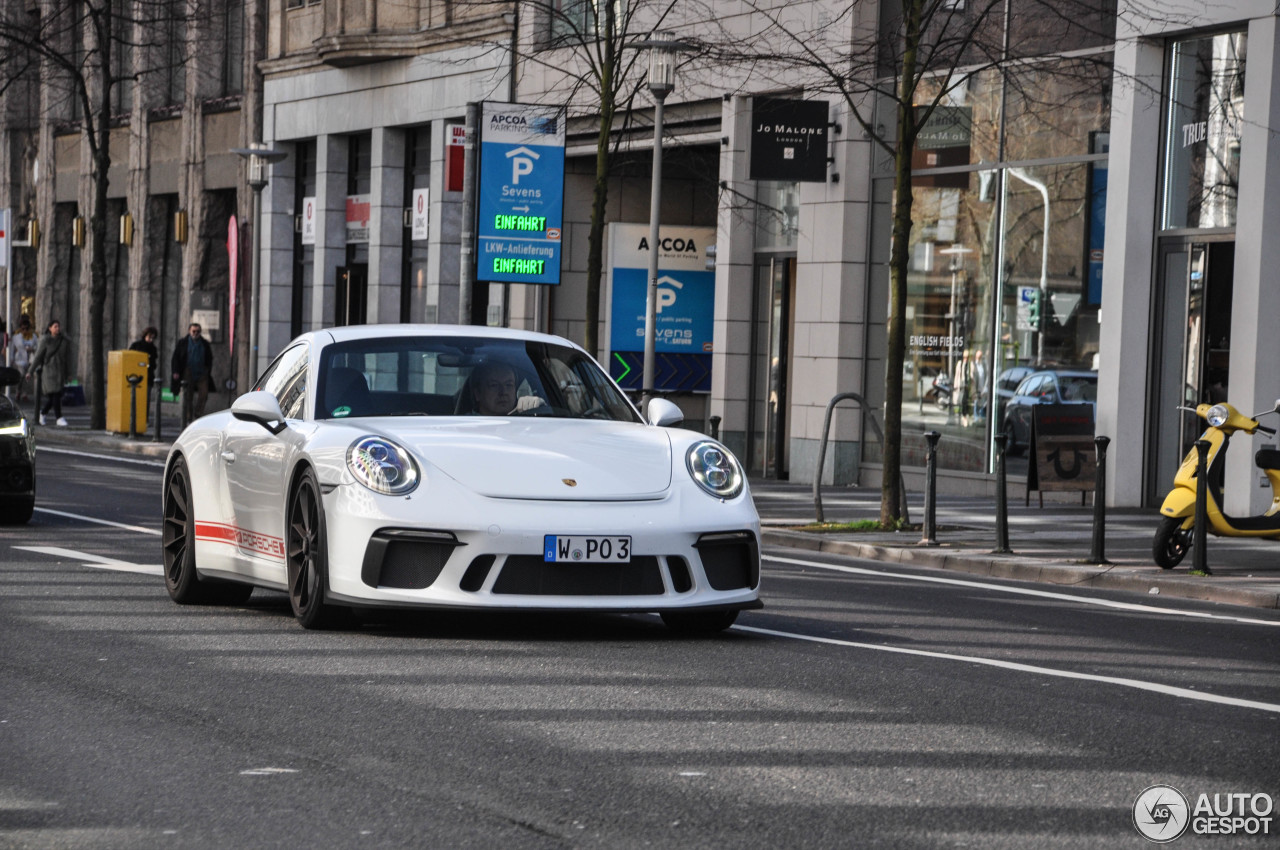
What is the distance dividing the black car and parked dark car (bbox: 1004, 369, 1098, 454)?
32.0 feet

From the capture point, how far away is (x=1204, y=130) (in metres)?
18.6

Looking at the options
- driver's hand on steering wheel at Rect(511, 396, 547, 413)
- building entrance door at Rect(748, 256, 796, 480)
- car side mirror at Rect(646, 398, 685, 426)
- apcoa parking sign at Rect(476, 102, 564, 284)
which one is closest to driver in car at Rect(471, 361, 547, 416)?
driver's hand on steering wheel at Rect(511, 396, 547, 413)

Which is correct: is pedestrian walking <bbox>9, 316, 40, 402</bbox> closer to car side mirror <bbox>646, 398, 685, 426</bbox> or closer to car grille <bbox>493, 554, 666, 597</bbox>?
car side mirror <bbox>646, 398, 685, 426</bbox>

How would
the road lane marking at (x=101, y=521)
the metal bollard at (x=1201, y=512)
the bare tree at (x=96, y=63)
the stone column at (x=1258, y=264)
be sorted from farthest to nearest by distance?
1. the bare tree at (x=96, y=63)
2. the stone column at (x=1258, y=264)
3. the road lane marking at (x=101, y=521)
4. the metal bollard at (x=1201, y=512)

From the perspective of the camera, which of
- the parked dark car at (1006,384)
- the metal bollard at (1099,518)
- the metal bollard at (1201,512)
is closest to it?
the metal bollard at (1201,512)

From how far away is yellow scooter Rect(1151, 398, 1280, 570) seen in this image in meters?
13.5

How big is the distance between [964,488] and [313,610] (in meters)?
13.7

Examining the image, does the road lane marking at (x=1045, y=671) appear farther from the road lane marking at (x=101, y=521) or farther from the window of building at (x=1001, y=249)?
the window of building at (x=1001, y=249)

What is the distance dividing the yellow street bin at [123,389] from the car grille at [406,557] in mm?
A: 23378

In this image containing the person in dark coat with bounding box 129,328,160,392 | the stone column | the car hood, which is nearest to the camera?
the car hood

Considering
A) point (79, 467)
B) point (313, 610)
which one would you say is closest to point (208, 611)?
point (313, 610)

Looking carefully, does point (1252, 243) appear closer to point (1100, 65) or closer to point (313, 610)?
point (1100, 65)

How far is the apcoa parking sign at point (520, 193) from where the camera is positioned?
2303 centimetres

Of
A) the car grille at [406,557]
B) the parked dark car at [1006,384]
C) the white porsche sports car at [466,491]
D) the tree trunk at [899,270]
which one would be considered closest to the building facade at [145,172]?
the parked dark car at [1006,384]
